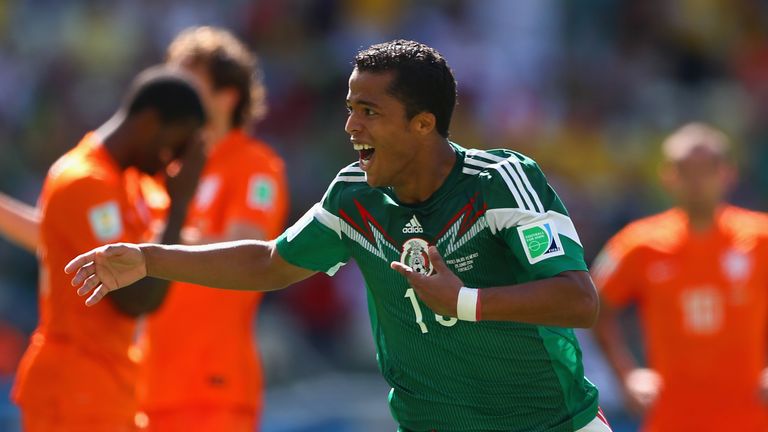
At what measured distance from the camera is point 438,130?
Result: 4.44m

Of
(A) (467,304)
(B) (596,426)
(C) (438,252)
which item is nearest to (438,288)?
(A) (467,304)

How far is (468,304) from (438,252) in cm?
28

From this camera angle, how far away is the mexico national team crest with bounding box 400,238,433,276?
4285mm

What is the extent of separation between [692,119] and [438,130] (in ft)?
33.5

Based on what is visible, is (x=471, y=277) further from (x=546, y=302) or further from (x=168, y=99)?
(x=168, y=99)

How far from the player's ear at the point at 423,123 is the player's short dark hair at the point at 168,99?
6.61 feet

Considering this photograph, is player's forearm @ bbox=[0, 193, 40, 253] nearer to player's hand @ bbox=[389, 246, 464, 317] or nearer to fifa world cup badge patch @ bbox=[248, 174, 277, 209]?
fifa world cup badge patch @ bbox=[248, 174, 277, 209]

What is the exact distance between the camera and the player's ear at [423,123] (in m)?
4.36

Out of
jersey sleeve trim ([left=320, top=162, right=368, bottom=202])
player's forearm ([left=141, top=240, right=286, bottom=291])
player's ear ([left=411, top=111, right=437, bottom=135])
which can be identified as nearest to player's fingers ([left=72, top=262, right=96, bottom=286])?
player's forearm ([left=141, top=240, right=286, bottom=291])

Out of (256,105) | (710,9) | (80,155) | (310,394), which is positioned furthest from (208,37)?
(710,9)

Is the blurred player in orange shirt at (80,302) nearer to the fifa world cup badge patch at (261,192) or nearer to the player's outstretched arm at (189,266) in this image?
the fifa world cup badge patch at (261,192)

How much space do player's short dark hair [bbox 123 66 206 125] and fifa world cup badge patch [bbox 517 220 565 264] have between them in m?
2.46

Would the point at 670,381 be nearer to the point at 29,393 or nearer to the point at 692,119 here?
the point at 29,393

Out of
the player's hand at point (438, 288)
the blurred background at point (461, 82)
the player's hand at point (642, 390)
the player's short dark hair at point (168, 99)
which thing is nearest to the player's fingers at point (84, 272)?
the player's hand at point (438, 288)
